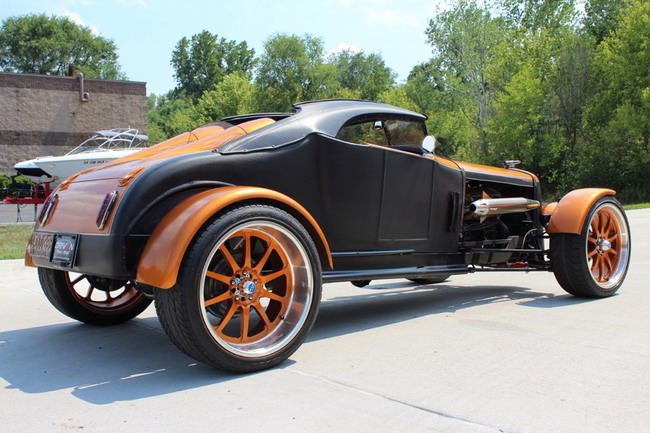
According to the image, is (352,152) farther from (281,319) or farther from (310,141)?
(281,319)

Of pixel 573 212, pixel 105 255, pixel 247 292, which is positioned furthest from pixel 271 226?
pixel 573 212

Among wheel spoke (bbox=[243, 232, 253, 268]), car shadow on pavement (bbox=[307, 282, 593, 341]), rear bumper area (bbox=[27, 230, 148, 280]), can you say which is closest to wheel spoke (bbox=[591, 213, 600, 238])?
car shadow on pavement (bbox=[307, 282, 593, 341])

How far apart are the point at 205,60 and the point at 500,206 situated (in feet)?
311

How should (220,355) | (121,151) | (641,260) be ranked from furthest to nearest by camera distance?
(121,151) → (641,260) → (220,355)

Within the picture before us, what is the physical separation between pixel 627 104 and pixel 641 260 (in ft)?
77.0

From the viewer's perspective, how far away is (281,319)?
129 inches

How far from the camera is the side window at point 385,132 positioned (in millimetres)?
4012

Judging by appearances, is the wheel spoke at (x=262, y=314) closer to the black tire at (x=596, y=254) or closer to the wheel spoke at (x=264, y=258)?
the wheel spoke at (x=264, y=258)

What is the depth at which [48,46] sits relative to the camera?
6406cm

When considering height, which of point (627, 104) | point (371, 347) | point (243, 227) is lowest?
point (371, 347)

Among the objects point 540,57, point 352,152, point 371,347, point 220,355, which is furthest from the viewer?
point 540,57

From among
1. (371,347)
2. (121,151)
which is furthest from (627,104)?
(371,347)

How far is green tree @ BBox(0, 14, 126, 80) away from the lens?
63500 millimetres

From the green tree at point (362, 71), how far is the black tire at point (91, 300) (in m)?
58.3
